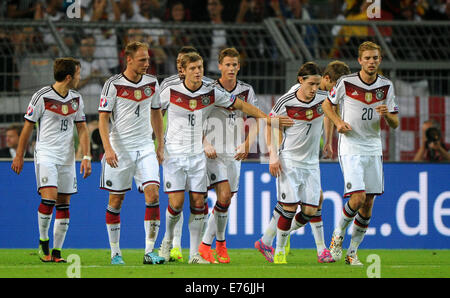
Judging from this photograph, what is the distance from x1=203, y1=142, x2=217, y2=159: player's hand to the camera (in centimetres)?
892

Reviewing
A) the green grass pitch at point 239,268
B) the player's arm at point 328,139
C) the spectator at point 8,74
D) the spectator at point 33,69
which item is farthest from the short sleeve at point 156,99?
the spectator at point 8,74

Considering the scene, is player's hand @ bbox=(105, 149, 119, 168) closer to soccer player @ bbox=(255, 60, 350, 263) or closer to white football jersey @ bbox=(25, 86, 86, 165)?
white football jersey @ bbox=(25, 86, 86, 165)

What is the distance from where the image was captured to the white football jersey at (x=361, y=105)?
9.04 metres

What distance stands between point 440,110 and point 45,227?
18.1 ft

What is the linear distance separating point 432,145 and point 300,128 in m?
3.35

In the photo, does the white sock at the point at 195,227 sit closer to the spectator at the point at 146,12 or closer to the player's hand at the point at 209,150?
the player's hand at the point at 209,150

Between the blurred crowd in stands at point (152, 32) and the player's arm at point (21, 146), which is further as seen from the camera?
the blurred crowd in stands at point (152, 32)

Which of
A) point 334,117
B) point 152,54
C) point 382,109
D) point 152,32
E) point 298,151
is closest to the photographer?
point 382,109

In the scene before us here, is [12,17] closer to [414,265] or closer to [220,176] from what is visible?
[220,176]

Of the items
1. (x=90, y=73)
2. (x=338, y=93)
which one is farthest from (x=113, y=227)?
(x=90, y=73)

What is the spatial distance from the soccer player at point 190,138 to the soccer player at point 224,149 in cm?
21

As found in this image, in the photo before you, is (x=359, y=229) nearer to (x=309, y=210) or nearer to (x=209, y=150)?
(x=309, y=210)

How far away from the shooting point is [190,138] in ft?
29.1

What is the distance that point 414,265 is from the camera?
360 inches
